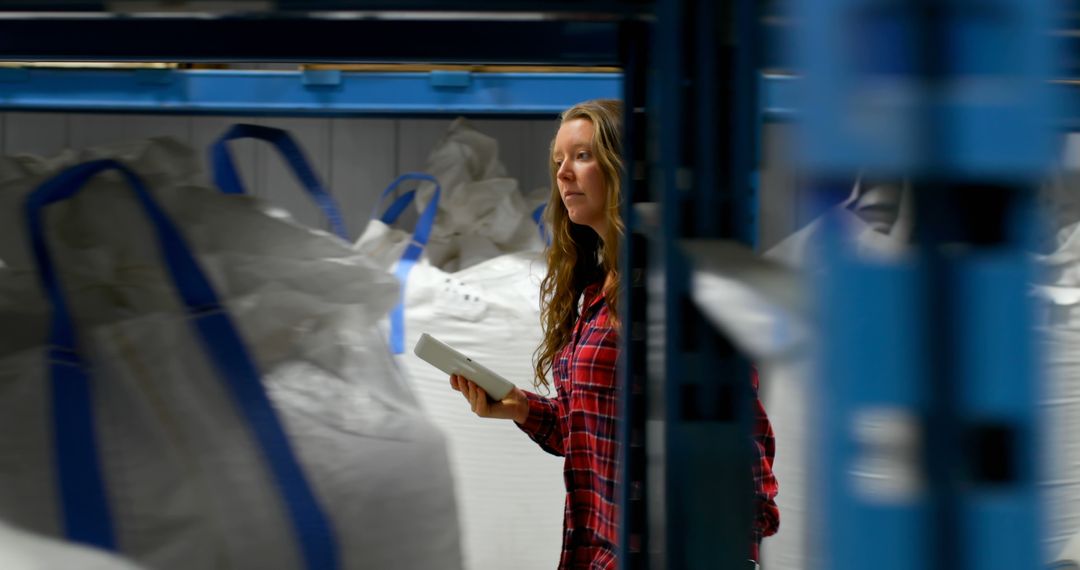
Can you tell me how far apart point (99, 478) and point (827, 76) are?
1.56ft

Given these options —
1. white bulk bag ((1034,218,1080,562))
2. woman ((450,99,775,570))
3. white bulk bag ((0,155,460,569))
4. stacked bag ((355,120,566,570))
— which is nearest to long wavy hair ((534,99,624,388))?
woman ((450,99,775,570))

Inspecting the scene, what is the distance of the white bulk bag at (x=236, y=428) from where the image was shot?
55cm

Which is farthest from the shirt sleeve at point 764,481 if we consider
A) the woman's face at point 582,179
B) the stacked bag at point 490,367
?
the stacked bag at point 490,367

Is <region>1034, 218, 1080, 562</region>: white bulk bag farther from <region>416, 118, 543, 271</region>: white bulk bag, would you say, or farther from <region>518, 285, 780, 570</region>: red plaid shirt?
<region>416, 118, 543, 271</region>: white bulk bag

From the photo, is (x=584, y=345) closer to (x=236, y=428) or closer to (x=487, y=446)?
(x=236, y=428)

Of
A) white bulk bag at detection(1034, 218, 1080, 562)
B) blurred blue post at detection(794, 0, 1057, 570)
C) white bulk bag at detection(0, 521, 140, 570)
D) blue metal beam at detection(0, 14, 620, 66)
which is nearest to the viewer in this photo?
blurred blue post at detection(794, 0, 1057, 570)

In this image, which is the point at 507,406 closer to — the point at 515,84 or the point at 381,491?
the point at 381,491

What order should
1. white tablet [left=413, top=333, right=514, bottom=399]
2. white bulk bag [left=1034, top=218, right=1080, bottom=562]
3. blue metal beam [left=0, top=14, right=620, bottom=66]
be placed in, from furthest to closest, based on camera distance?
white bulk bag [left=1034, top=218, right=1080, bottom=562]
white tablet [left=413, top=333, right=514, bottom=399]
blue metal beam [left=0, top=14, right=620, bottom=66]

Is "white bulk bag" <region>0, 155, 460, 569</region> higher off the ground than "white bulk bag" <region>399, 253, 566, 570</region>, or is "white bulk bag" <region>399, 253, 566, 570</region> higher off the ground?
"white bulk bag" <region>0, 155, 460, 569</region>

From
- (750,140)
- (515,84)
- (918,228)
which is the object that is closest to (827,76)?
(918,228)

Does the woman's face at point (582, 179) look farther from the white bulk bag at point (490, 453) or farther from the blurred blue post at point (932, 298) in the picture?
the blurred blue post at point (932, 298)

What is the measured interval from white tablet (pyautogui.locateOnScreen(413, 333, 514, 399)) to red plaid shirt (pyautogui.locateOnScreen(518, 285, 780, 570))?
8 centimetres

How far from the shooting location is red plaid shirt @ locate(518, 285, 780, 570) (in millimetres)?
→ 946

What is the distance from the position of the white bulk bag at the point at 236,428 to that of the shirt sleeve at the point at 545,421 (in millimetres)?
432
